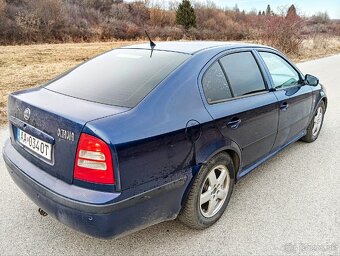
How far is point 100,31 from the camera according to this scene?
1261 inches

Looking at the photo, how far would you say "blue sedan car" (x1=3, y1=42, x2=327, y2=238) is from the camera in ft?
6.70

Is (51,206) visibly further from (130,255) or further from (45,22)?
(45,22)

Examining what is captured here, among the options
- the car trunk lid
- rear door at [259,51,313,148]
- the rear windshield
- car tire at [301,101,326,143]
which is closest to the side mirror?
rear door at [259,51,313,148]

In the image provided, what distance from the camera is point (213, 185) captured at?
108 inches

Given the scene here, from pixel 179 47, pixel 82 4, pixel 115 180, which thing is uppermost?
pixel 82 4

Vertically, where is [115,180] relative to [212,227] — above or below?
above

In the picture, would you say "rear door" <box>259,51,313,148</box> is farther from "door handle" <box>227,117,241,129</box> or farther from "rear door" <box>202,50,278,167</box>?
"door handle" <box>227,117,241,129</box>

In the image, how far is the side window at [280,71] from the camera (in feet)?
11.6

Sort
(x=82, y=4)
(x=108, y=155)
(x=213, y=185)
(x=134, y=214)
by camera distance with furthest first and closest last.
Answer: (x=82, y=4)
(x=213, y=185)
(x=134, y=214)
(x=108, y=155)

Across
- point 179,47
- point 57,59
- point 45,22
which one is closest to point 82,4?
point 45,22

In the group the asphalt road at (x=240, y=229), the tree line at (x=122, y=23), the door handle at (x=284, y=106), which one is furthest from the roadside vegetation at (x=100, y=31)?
the door handle at (x=284, y=106)

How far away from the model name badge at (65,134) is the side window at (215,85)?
1094 mm

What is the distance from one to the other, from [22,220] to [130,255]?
1071mm

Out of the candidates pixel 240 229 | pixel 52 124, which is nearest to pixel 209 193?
pixel 240 229
